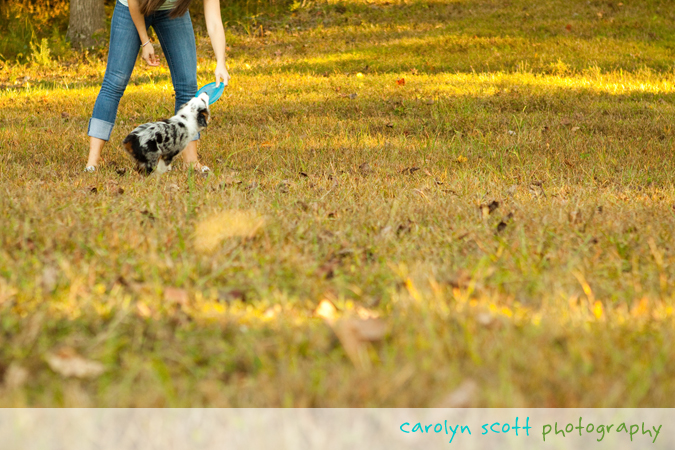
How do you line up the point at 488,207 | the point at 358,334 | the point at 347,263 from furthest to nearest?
the point at 488,207, the point at 347,263, the point at 358,334

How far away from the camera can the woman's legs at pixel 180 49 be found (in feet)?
16.5

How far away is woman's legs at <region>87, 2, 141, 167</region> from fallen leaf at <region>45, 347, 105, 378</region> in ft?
11.8

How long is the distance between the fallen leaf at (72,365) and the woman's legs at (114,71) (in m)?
3.60

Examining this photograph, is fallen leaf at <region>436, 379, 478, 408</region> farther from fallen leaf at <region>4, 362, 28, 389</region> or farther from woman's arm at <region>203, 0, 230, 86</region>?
woman's arm at <region>203, 0, 230, 86</region>

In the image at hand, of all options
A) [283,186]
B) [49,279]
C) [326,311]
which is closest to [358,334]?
[326,311]

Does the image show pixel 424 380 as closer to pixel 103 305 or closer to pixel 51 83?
pixel 103 305

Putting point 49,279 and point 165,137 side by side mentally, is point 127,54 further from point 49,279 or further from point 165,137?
point 49,279

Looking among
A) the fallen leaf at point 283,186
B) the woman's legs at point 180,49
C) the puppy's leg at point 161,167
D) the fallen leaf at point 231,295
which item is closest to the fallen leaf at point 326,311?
the fallen leaf at point 231,295

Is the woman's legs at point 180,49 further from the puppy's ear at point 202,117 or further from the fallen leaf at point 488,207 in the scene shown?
the fallen leaf at point 488,207

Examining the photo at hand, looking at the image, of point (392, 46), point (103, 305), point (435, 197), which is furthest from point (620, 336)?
point (392, 46)

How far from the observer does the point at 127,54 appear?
498 centimetres

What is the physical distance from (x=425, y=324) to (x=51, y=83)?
32.1ft

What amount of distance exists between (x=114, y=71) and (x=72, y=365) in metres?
3.78

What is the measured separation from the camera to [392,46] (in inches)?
501
